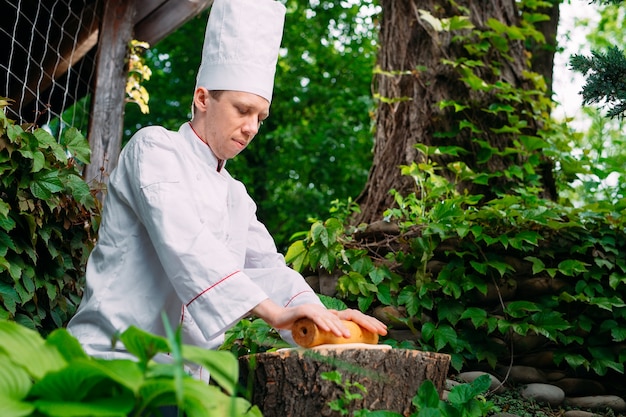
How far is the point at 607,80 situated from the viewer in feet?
8.77

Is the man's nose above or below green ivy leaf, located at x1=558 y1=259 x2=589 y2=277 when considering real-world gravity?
above

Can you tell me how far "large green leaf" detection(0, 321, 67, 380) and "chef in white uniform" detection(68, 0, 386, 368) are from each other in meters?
0.71

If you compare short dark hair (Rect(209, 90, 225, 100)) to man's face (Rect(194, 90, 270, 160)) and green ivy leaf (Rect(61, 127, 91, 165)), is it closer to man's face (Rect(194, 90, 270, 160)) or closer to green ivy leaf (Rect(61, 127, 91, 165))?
man's face (Rect(194, 90, 270, 160))

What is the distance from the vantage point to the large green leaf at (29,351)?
3.57ft

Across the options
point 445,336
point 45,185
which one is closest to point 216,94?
point 45,185

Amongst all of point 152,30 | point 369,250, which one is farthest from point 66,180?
point 152,30

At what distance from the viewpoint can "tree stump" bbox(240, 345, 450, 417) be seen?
1945 millimetres

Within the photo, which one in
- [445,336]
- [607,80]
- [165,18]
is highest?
[165,18]

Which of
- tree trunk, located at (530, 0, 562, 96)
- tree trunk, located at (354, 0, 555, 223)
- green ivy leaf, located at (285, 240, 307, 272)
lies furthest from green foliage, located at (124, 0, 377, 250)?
green ivy leaf, located at (285, 240, 307, 272)

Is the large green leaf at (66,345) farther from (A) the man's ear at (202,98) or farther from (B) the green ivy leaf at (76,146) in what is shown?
(B) the green ivy leaf at (76,146)

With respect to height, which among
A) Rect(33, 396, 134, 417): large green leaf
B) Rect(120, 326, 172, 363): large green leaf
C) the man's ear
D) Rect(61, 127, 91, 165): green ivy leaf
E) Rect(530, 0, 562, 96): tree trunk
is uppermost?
Rect(530, 0, 562, 96): tree trunk

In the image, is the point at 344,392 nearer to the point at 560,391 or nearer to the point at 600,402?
the point at 560,391

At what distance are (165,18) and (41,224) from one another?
7.23 feet

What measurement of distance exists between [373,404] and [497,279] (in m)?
1.83
